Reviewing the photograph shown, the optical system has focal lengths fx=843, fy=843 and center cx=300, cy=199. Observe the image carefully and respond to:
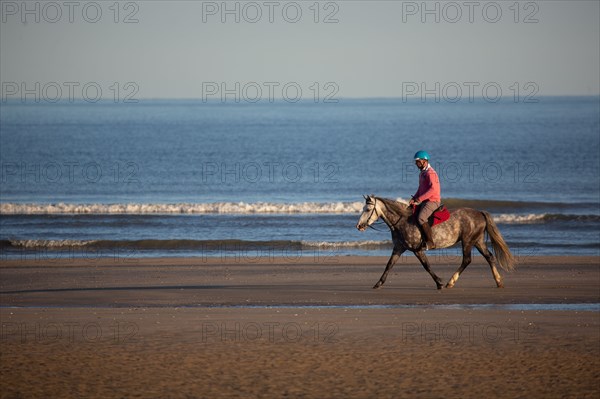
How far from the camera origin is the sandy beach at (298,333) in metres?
9.14

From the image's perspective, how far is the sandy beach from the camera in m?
9.14

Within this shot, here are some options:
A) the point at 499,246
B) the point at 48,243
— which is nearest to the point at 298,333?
the point at 499,246

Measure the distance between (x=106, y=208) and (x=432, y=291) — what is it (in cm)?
1951

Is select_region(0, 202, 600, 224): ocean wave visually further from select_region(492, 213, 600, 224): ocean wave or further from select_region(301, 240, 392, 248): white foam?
select_region(301, 240, 392, 248): white foam

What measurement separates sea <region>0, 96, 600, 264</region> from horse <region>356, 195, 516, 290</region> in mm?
4843

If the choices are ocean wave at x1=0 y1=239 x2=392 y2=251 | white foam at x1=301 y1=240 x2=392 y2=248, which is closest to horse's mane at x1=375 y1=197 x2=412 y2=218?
ocean wave at x1=0 y1=239 x2=392 y2=251

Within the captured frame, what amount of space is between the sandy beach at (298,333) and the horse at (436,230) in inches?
22.9

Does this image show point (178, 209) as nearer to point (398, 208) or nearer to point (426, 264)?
point (398, 208)

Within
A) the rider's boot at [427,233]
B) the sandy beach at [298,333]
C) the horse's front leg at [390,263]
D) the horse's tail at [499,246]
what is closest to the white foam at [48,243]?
the sandy beach at [298,333]

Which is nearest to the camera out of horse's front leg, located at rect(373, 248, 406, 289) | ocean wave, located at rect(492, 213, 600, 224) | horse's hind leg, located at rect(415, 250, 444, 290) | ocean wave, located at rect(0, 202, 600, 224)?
horse's hind leg, located at rect(415, 250, 444, 290)

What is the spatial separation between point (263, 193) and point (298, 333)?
28397mm

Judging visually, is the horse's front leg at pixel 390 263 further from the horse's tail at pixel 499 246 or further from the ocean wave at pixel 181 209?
the ocean wave at pixel 181 209

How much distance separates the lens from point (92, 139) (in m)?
89.8

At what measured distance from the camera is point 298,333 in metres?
11.6
